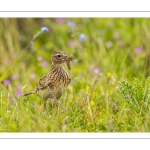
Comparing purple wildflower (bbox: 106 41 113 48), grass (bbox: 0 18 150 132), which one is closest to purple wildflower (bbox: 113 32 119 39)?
grass (bbox: 0 18 150 132)

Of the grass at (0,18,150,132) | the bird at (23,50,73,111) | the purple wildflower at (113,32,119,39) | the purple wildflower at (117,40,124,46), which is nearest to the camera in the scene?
the grass at (0,18,150,132)

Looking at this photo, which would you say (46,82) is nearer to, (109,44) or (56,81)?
(56,81)

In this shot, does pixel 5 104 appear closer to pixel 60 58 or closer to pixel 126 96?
pixel 60 58

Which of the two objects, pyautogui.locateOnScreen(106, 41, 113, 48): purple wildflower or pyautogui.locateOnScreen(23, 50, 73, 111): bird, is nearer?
pyautogui.locateOnScreen(23, 50, 73, 111): bird

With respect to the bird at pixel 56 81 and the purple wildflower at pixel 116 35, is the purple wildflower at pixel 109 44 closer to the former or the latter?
the purple wildflower at pixel 116 35

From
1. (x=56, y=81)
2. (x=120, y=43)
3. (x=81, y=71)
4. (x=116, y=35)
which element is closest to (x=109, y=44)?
(x=120, y=43)

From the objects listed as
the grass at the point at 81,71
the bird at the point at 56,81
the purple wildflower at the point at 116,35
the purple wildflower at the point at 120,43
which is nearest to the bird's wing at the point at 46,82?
the bird at the point at 56,81

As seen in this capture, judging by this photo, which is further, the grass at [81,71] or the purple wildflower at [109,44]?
the purple wildflower at [109,44]

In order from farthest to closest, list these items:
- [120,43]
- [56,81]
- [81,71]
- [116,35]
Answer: [116,35] → [120,43] → [81,71] → [56,81]

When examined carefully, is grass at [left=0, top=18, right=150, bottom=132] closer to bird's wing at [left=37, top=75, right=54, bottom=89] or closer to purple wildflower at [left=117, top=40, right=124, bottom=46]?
purple wildflower at [left=117, top=40, right=124, bottom=46]
